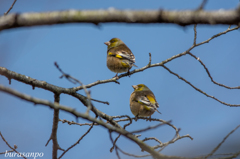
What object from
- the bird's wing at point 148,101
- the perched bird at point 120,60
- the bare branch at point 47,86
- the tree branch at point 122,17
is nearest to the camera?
the tree branch at point 122,17

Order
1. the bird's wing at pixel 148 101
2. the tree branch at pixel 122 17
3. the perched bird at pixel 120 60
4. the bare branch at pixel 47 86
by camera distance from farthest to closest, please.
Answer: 1. the perched bird at pixel 120 60
2. the bird's wing at pixel 148 101
3. the bare branch at pixel 47 86
4. the tree branch at pixel 122 17

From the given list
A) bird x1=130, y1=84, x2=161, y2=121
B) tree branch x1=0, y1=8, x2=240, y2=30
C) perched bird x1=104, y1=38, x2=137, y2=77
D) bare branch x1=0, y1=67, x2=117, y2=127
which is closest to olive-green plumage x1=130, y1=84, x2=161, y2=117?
bird x1=130, y1=84, x2=161, y2=121

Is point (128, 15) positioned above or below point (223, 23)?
above

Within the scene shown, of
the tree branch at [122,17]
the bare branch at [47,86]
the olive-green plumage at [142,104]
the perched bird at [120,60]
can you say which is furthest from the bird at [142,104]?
the tree branch at [122,17]

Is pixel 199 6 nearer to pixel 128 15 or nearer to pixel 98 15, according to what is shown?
pixel 128 15

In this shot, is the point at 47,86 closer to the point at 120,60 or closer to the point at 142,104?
the point at 142,104

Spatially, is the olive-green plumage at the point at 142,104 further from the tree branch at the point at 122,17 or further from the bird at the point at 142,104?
the tree branch at the point at 122,17

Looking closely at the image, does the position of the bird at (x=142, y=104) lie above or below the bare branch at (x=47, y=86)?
above

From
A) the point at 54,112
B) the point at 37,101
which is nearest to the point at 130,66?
the point at 54,112

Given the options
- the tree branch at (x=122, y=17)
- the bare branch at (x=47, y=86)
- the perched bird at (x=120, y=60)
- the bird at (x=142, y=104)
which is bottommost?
the tree branch at (x=122, y=17)

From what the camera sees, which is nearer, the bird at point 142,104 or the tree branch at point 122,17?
the tree branch at point 122,17

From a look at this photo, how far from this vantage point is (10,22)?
216 centimetres

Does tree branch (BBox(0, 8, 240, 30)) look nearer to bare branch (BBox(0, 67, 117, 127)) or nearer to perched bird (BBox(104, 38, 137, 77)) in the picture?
bare branch (BBox(0, 67, 117, 127))

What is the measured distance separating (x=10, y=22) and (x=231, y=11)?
1549 millimetres
